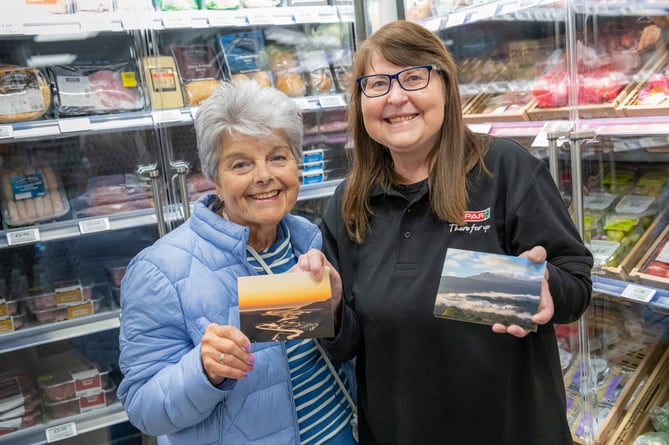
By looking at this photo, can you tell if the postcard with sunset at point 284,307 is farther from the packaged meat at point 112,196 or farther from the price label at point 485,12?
the packaged meat at point 112,196

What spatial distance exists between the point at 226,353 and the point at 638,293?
1.62m

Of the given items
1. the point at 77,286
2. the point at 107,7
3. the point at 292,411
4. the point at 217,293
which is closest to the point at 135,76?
the point at 107,7

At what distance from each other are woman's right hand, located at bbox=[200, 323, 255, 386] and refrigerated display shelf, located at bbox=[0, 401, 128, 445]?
72.0 inches

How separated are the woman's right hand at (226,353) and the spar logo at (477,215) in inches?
23.0

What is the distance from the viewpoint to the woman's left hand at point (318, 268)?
4.10 feet

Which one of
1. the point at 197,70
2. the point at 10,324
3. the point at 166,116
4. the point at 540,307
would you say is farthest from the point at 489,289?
the point at 197,70

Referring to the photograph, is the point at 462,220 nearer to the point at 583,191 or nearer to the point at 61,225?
the point at 583,191

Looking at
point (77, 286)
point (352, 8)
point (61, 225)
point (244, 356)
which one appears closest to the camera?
point (244, 356)

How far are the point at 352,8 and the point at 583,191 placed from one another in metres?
1.60

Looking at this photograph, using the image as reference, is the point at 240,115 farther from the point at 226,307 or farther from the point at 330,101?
the point at 330,101

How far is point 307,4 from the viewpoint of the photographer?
3.16 meters

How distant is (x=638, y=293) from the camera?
6.84 feet

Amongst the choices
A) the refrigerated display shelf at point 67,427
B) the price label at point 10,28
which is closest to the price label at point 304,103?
the price label at point 10,28

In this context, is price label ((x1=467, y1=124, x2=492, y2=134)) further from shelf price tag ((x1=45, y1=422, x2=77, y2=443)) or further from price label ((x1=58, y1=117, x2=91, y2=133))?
shelf price tag ((x1=45, y1=422, x2=77, y2=443))
